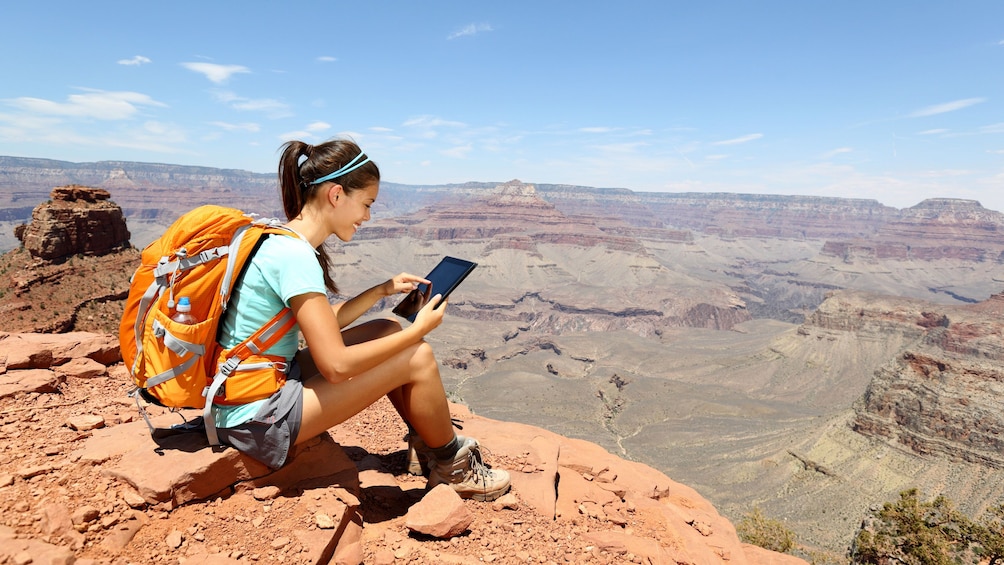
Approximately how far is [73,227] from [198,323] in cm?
3790

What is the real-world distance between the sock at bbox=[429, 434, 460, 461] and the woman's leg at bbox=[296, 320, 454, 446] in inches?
7.2

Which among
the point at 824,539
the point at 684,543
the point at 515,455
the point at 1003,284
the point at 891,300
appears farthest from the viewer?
the point at 1003,284

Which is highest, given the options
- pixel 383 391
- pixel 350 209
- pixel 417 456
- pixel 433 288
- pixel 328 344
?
pixel 350 209

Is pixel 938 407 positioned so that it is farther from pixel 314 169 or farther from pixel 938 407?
pixel 314 169

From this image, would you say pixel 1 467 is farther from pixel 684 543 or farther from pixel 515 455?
pixel 684 543

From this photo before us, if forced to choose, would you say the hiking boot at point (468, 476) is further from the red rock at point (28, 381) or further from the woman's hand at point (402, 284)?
the red rock at point (28, 381)

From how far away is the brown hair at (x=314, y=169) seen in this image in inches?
146

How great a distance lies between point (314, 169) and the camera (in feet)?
12.2

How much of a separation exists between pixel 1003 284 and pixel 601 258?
513ft

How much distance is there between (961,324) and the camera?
6431cm

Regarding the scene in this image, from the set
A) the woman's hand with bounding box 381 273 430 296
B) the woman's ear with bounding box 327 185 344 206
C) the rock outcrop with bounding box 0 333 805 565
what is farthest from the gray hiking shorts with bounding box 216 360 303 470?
the woman's ear with bounding box 327 185 344 206

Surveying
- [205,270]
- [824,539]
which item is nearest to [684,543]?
[205,270]

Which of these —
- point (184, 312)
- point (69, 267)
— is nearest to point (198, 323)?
point (184, 312)

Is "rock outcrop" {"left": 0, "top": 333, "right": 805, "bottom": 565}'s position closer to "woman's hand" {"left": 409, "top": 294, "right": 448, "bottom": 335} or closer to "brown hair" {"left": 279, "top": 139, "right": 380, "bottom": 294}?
"woman's hand" {"left": 409, "top": 294, "right": 448, "bottom": 335}
